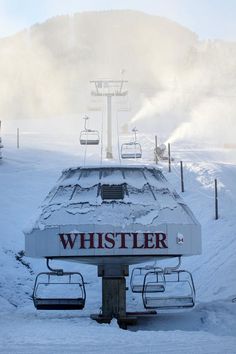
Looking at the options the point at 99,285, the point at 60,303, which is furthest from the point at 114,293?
the point at 99,285

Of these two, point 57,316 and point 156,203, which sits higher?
point 156,203

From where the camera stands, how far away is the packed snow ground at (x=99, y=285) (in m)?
11.6

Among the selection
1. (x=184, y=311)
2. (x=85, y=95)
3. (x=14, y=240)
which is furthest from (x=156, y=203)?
(x=85, y=95)

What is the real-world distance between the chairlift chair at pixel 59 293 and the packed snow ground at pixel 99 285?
41cm

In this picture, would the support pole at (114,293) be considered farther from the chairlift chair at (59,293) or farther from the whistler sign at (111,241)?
the whistler sign at (111,241)

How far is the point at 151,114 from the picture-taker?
9962 cm

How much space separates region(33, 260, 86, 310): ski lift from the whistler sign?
89 centimetres

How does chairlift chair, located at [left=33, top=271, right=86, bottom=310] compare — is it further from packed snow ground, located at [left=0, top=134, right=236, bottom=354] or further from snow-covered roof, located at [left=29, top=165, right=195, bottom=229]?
snow-covered roof, located at [left=29, top=165, right=195, bottom=229]

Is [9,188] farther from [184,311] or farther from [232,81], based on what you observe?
[232,81]

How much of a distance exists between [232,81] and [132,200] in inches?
3372

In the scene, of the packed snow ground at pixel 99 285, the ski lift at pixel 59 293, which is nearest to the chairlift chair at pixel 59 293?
the ski lift at pixel 59 293

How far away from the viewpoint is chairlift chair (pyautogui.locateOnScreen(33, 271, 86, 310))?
16797 millimetres

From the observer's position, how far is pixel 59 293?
23781 mm

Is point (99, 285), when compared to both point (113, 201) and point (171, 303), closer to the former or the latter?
point (171, 303)
